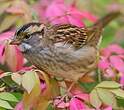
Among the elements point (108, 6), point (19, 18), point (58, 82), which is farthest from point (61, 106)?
point (108, 6)

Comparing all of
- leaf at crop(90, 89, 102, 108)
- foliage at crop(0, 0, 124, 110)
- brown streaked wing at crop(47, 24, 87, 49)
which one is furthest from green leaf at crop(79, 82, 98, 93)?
leaf at crop(90, 89, 102, 108)

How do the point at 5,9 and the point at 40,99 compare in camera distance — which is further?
the point at 5,9

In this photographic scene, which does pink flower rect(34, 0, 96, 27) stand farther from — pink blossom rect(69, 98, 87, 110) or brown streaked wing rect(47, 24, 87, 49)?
pink blossom rect(69, 98, 87, 110)

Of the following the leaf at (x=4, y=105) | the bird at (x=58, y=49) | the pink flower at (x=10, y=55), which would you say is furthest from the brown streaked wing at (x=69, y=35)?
the leaf at (x=4, y=105)

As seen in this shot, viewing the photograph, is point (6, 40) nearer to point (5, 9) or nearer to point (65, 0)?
point (5, 9)

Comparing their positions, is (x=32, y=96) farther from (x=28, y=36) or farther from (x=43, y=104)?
(x=28, y=36)
